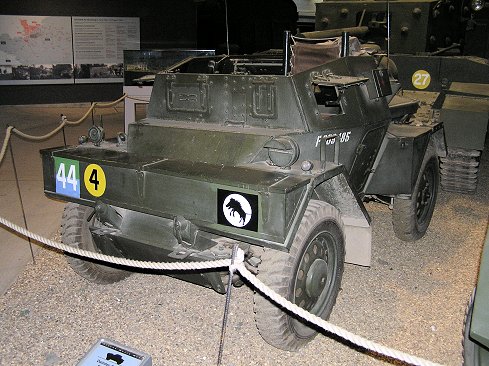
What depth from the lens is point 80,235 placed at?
4.22 metres

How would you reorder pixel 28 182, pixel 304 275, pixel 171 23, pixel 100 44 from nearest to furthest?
pixel 304 275 < pixel 28 182 < pixel 100 44 < pixel 171 23

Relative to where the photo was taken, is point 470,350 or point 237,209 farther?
point 237,209

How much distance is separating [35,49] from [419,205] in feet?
33.7

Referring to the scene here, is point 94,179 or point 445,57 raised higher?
point 445,57

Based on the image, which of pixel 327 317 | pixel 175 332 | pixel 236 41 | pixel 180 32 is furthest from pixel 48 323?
pixel 236 41

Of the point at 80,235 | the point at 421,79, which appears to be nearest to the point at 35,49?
the point at 421,79

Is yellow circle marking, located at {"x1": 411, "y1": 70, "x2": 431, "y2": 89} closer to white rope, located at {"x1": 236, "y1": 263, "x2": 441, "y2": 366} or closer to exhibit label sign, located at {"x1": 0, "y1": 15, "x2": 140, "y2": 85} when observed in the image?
white rope, located at {"x1": 236, "y1": 263, "x2": 441, "y2": 366}

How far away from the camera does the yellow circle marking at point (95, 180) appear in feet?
12.2

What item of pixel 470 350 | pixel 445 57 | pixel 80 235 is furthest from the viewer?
pixel 445 57

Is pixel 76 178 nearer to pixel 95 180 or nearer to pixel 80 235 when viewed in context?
pixel 95 180

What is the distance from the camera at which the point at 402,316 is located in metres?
4.23

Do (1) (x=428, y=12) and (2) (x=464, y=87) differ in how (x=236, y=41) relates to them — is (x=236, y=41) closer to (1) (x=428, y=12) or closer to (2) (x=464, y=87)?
(1) (x=428, y=12)

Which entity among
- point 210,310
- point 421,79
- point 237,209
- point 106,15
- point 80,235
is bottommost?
point 210,310

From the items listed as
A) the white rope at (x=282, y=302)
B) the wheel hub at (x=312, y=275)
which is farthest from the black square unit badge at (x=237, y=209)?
the wheel hub at (x=312, y=275)
